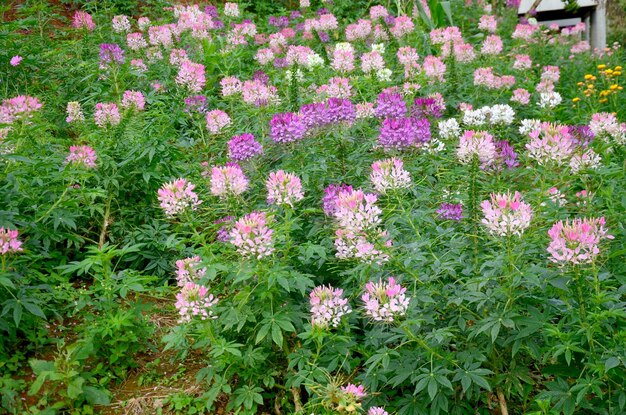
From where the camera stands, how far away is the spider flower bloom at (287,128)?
385cm

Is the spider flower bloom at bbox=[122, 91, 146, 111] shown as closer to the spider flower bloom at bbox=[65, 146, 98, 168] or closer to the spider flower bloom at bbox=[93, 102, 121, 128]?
the spider flower bloom at bbox=[93, 102, 121, 128]

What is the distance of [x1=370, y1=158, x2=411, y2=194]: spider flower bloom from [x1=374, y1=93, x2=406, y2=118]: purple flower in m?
1.24

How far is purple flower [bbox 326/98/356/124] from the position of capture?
405 cm

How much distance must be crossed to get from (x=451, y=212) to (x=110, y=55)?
367 centimetres

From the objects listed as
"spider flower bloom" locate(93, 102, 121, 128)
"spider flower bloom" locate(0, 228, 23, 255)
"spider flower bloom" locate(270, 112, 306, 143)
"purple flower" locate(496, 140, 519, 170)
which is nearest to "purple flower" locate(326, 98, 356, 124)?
"spider flower bloom" locate(270, 112, 306, 143)

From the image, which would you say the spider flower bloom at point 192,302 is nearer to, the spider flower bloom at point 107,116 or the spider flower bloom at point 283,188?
the spider flower bloom at point 283,188

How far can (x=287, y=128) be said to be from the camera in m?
3.85

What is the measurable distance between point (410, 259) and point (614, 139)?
7.05 feet

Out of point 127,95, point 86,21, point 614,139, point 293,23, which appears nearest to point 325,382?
point 614,139

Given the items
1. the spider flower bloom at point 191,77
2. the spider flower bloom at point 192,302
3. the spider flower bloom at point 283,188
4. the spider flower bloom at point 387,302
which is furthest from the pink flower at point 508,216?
the spider flower bloom at point 191,77

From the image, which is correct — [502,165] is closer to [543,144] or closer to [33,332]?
[543,144]

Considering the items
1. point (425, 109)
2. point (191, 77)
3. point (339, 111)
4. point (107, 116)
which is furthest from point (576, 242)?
point (191, 77)

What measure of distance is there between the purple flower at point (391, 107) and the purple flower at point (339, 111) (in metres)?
0.33

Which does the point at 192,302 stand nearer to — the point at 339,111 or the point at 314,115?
the point at 314,115
